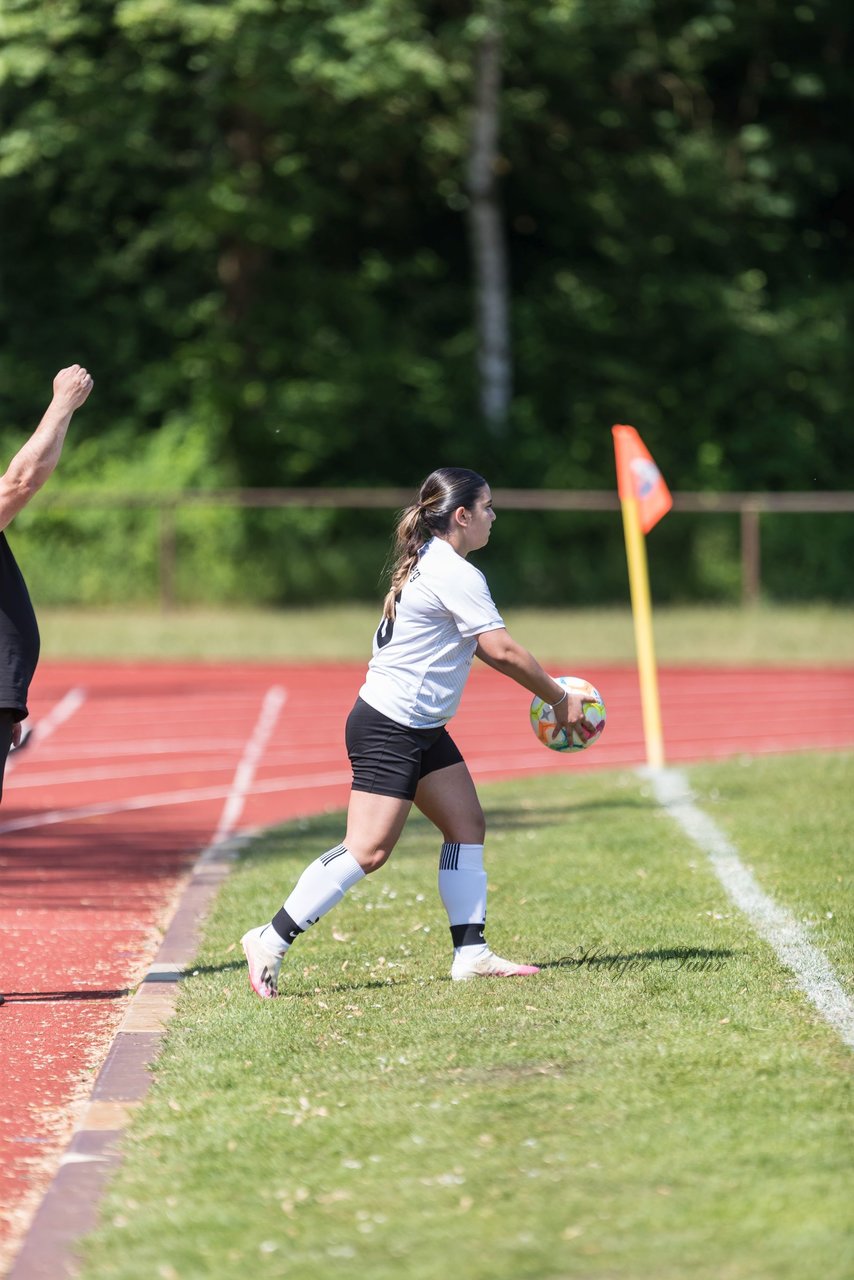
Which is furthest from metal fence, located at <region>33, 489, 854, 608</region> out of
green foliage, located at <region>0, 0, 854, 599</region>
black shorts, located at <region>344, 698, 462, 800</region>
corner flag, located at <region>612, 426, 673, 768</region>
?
black shorts, located at <region>344, 698, 462, 800</region>

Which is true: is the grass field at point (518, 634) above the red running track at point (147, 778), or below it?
below

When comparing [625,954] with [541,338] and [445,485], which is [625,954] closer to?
[445,485]

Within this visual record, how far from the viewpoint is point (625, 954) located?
6758 mm

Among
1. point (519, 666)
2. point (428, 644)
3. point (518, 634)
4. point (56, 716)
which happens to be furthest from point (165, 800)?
point (518, 634)

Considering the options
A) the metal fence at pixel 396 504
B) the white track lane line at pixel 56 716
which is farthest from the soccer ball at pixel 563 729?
the metal fence at pixel 396 504

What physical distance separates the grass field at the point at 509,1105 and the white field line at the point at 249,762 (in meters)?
2.98

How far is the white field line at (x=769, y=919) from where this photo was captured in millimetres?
Answer: 5848

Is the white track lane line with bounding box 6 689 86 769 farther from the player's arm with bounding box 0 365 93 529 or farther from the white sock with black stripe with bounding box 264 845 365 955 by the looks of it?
the player's arm with bounding box 0 365 93 529

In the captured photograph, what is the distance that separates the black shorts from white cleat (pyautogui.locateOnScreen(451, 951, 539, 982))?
0.69 m

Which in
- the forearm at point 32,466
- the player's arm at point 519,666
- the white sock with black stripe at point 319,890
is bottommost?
the white sock with black stripe at point 319,890

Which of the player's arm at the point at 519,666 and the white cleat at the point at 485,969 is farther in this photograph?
the white cleat at the point at 485,969

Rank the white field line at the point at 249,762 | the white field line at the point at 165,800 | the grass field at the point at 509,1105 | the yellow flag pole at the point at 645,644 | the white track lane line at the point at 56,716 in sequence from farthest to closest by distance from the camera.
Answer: the white track lane line at the point at 56,716
the yellow flag pole at the point at 645,644
the white field line at the point at 249,762
the white field line at the point at 165,800
the grass field at the point at 509,1105

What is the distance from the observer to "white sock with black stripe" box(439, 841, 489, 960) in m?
6.34

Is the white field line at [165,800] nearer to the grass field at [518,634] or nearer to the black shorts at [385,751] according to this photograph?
the black shorts at [385,751]
